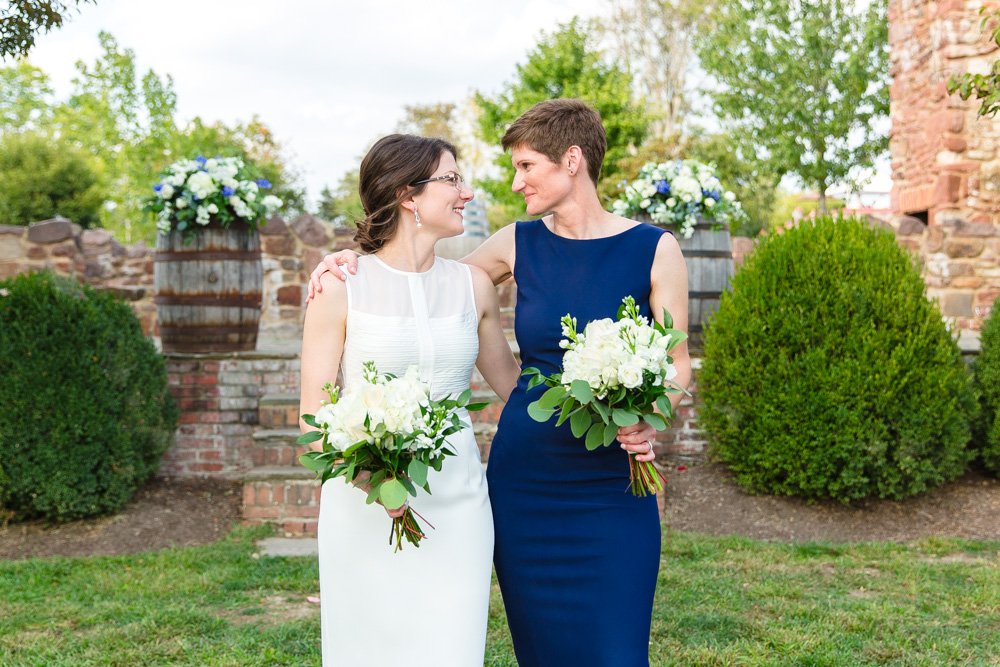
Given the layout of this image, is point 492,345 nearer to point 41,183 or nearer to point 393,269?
point 393,269

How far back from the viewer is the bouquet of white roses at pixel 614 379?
6.93ft

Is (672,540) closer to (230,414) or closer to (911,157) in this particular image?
(230,414)

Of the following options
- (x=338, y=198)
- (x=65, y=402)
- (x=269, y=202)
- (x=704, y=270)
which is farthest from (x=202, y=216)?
(x=338, y=198)

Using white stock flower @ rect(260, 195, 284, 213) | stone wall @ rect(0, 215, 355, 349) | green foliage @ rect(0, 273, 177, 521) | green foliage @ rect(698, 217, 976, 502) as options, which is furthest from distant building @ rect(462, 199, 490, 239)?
green foliage @ rect(0, 273, 177, 521)

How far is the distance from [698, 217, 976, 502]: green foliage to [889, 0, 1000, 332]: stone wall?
4.54 metres

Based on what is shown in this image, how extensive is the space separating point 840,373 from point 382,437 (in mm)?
4640

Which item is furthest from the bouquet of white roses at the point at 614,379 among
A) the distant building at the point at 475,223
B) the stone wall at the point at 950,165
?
the distant building at the point at 475,223

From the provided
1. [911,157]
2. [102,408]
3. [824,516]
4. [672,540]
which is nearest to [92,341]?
[102,408]

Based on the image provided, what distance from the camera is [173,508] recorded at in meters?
6.30

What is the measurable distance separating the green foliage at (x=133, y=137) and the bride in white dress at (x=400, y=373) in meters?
17.3

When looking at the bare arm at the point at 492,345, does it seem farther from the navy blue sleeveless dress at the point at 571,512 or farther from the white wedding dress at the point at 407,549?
the white wedding dress at the point at 407,549

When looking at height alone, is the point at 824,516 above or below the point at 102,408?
below

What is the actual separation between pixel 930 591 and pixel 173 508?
4752 mm

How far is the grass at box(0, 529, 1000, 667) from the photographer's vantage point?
12.6 ft
